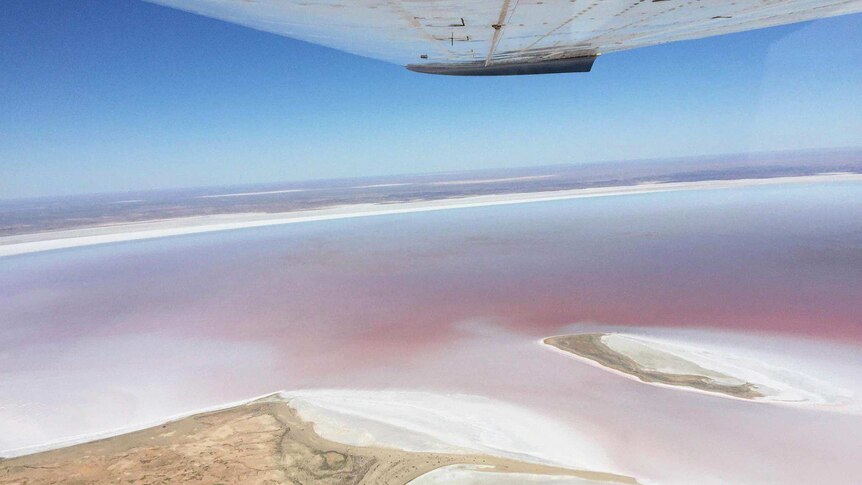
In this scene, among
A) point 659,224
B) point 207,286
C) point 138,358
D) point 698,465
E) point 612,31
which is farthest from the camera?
point 659,224

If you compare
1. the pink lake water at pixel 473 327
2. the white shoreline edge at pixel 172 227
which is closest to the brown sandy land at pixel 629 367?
the pink lake water at pixel 473 327

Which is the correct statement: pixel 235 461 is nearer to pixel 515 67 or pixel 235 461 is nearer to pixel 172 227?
pixel 515 67

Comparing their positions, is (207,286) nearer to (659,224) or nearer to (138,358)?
(138,358)

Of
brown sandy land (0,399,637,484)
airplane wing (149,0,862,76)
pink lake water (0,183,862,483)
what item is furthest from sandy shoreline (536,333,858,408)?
airplane wing (149,0,862,76)

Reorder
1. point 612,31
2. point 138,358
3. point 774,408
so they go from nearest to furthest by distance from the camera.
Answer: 1. point 612,31
2. point 774,408
3. point 138,358

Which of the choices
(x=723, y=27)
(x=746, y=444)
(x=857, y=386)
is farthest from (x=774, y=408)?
(x=723, y=27)

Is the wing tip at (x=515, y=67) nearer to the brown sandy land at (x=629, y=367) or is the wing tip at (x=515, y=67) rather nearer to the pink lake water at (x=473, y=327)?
the pink lake water at (x=473, y=327)
